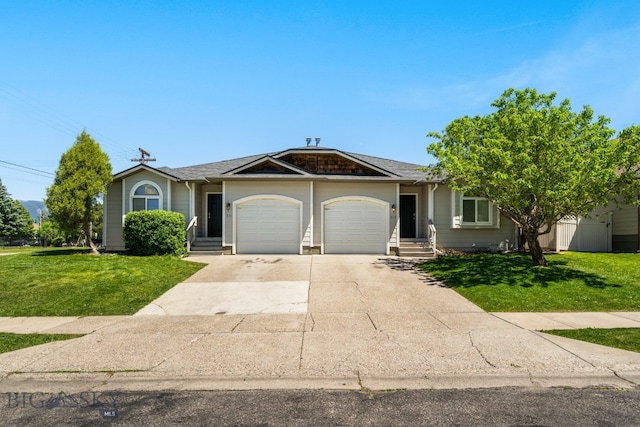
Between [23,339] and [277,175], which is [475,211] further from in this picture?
[23,339]

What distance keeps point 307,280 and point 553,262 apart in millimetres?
8998

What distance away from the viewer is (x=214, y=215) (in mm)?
18906

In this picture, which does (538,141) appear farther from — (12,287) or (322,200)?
(12,287)

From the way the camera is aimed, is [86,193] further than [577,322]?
Yes

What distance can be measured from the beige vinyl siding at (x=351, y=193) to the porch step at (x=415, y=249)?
0.61 meters

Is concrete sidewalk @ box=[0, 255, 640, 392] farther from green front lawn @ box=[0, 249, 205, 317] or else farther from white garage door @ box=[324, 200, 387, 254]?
white garage door @ box=[324, 200, 387, 254]

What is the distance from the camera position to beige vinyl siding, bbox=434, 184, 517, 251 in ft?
58.4

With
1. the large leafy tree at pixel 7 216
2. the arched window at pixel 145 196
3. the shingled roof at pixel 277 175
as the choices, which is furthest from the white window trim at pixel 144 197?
the large leafy tree at pixel 7 216

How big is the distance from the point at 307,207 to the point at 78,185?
31.5ft

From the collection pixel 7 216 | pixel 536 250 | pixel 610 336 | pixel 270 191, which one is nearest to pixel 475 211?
pixel 536 250

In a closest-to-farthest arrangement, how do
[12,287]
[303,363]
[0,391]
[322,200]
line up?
[0,391]
[303,363]
[12,287]
[322,200]

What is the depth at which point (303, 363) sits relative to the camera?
5445 millimetres

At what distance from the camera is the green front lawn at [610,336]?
6.16 metres

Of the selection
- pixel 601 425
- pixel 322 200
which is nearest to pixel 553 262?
pixel 322 200
